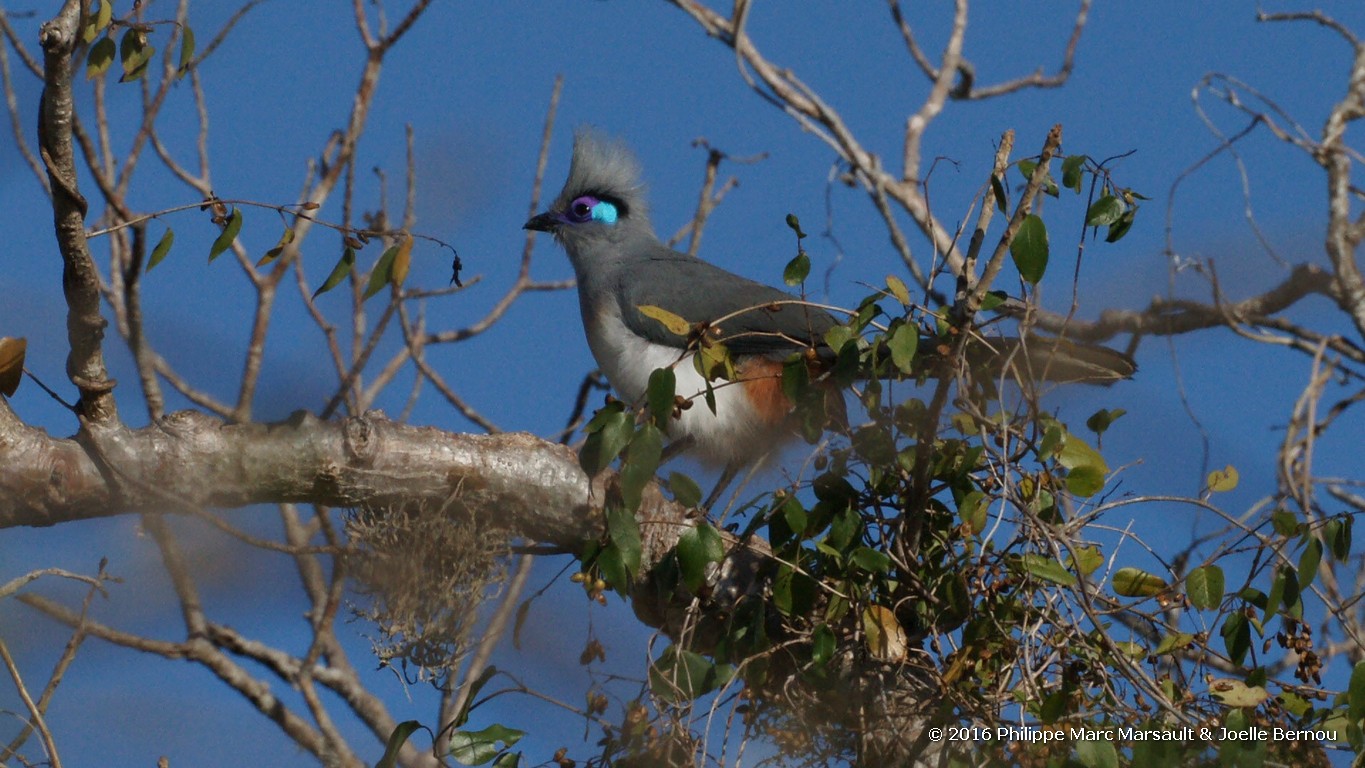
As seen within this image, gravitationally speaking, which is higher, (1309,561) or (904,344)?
(904,344)

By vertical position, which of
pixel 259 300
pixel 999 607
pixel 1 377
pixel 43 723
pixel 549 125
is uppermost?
pixel 549 125

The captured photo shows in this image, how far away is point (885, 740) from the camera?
2811mm

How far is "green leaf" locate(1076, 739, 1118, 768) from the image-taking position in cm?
217

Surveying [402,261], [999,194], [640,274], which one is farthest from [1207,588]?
[640,274]

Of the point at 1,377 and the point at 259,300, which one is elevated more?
the point at 259,300

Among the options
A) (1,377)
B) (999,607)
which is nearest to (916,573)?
(999,607)

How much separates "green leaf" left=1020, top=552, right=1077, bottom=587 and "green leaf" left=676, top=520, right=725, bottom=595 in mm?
617

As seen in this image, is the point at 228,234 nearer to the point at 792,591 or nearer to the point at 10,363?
the point at 10,363

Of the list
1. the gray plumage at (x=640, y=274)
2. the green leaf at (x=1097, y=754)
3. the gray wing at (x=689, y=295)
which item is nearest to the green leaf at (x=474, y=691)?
the green leaf at (x=1097, y=754)

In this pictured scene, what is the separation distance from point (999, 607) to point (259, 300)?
3952mm

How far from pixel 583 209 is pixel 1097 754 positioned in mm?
4040

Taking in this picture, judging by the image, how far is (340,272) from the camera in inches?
100

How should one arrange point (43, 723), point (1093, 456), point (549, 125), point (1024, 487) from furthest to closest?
point (549, 125) < point (1024, 487) < point (1093, 456) < point (43, 723)

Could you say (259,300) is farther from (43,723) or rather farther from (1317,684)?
(1317,684)
